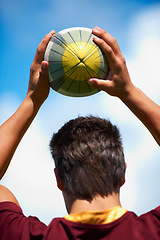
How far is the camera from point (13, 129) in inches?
117

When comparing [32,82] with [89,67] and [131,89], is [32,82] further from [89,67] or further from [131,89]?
[131,89]

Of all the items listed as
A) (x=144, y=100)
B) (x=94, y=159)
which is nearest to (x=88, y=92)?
(x=144, y=100)

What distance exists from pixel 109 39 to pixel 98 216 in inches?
83.1

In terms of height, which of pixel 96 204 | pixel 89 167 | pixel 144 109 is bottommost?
pixel 96 204

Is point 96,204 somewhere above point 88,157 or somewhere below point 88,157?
below

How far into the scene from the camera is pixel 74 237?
213 centimetres

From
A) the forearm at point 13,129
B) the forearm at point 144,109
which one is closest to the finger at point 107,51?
the forearm at point 144,109

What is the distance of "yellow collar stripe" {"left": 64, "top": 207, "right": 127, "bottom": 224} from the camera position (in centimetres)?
218

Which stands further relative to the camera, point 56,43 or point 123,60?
point 56,43

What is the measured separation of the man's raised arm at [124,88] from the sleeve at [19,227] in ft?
4.88

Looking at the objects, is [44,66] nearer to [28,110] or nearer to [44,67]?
[44,67]

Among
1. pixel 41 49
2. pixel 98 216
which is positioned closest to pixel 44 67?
pixel 41 49

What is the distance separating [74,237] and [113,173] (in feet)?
2.10

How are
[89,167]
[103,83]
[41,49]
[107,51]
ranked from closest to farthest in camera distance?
1. [89,167]
2. [103,83]
3. [107,51]
4. [41,49]
